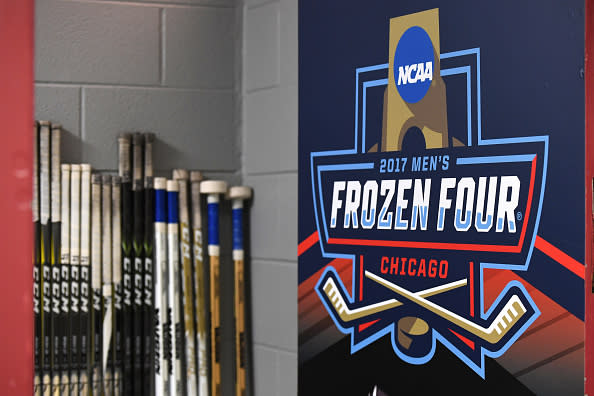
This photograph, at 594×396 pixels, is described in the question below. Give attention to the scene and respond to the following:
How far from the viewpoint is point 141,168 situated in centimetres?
255

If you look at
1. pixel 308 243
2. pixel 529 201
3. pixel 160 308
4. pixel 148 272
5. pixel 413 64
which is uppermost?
pixel 413 64

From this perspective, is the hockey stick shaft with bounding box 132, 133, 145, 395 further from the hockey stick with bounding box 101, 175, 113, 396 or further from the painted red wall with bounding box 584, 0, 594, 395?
the painted red wall with bounding box 584, 0, 594, 395

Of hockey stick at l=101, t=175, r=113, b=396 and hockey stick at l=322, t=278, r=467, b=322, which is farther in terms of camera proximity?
hockey stick at l=101, t=175, r=113, b=396

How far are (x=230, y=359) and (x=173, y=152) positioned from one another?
81 centimetres

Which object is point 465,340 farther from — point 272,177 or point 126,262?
point 126,262

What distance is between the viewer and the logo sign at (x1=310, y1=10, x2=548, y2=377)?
5.57ft

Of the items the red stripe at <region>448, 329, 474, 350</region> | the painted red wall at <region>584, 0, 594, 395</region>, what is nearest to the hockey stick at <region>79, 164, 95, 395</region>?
the red stripe at <region>448, 329, 474, 350</region>

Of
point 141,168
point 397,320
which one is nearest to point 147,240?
point 141,168

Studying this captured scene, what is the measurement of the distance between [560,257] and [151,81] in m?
1.63

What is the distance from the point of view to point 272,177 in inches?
101

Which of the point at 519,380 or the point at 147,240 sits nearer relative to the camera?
the point at 519,380

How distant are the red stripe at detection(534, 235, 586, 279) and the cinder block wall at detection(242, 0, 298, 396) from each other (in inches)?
39.1

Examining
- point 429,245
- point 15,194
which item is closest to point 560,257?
point 429,245

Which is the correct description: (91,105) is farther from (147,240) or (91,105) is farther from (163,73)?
(147,240)
